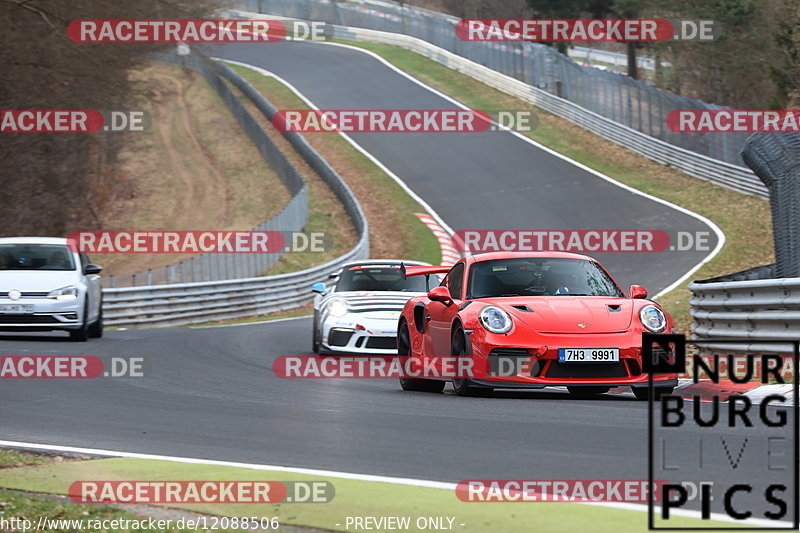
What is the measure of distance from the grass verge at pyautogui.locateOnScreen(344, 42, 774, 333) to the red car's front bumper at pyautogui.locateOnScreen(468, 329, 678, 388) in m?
6.96

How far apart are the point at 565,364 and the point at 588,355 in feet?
0.66

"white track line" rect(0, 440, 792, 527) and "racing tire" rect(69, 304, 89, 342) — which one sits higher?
"white track line" rect(0, 440, 792, 527)

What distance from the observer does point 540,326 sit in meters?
10.7

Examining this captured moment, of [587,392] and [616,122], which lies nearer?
[587,392]

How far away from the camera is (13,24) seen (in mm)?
28359

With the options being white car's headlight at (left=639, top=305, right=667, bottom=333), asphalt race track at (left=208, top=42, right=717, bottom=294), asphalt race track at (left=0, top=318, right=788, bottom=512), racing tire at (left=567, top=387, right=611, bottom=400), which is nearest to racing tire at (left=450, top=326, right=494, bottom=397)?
asphalt race track at (left=0, top=318, right=788, bottom=512)

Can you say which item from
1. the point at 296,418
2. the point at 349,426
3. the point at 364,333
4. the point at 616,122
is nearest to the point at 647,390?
the point at 349,426

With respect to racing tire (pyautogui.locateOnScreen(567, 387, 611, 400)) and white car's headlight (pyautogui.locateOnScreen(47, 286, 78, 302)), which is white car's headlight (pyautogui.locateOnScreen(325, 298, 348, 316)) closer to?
white car's headlight (pyautogui.locateOnScreen(47, 286, 78, 302))

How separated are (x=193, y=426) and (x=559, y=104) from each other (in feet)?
143

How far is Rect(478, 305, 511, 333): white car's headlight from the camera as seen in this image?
10711 mm

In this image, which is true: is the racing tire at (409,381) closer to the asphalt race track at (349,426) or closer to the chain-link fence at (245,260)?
the asphalt race track at (349,426)

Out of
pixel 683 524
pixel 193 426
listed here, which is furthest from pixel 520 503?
pixel 193 426

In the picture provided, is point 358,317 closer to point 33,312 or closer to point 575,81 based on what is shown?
point 33,312

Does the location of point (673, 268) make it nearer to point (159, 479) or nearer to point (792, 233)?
point (792, 233)
